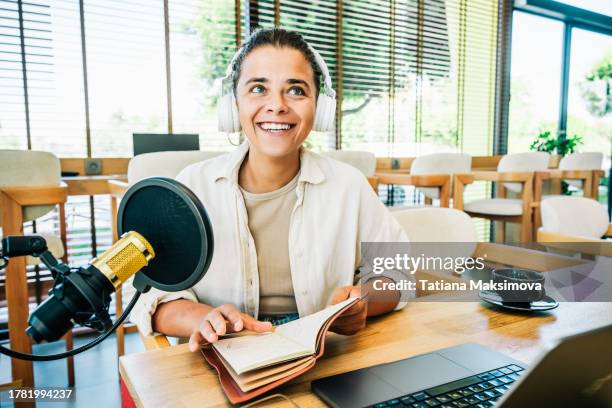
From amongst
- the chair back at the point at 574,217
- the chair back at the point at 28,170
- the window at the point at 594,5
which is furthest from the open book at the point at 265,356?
the window at the point at 594,5

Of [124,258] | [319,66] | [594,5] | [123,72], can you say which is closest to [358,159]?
[123,72]

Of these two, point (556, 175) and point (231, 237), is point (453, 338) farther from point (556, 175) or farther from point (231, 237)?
point (556, 175)

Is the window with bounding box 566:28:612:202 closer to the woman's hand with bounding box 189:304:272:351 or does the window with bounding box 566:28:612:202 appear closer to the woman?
the woman

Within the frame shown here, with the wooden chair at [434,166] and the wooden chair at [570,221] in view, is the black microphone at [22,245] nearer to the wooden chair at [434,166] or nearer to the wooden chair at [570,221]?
the wooden chair at [570,221]

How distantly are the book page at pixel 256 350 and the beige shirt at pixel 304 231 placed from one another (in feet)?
1.41

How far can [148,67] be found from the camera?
3.26 meters

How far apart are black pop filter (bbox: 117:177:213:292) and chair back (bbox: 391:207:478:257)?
114 centimetres

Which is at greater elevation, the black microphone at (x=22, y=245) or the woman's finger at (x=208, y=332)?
the black microphone at (x=22, y=245)

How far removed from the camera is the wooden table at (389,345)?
598mm

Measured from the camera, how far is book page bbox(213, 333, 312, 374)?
595mm

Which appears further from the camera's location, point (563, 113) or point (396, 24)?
point (563, 113)

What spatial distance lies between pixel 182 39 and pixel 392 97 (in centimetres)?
208

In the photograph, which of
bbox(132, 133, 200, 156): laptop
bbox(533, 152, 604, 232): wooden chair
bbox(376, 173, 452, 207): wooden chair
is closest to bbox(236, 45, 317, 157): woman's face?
bbox(132, 133, 200, 156): laptop

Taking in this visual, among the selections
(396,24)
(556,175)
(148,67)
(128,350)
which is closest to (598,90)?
(556,175)
